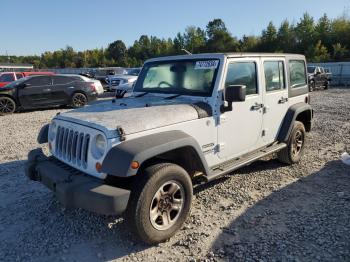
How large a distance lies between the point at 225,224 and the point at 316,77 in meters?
20.7

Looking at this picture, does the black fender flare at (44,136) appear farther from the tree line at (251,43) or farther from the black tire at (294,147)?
the tree line at (251,43)

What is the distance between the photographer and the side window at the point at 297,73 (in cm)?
568

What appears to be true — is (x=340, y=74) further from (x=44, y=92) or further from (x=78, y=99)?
(x=44, y=92)

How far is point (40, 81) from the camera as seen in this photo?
511 inches

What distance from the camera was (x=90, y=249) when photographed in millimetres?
3404

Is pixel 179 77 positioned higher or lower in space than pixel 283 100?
higher

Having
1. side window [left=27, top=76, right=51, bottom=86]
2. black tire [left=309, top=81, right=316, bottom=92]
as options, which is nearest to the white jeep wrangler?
side window [left=27, top=76, right=51, bottom=86]

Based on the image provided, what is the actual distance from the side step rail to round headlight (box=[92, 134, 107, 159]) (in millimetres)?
1381

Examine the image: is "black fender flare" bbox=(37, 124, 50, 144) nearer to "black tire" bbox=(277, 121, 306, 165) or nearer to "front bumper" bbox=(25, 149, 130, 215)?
"front bumper" bbox=(25, 149, 130, 215)

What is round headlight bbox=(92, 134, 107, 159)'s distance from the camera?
10.4 ft

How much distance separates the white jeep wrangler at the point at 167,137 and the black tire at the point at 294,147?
0.28 ft

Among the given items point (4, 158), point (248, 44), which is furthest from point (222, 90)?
point (248, 44)

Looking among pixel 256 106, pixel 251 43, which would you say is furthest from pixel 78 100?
pixel 251 43

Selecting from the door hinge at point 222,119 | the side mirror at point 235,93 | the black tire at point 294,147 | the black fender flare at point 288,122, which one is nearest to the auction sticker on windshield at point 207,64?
the side mirror at point 235,93
